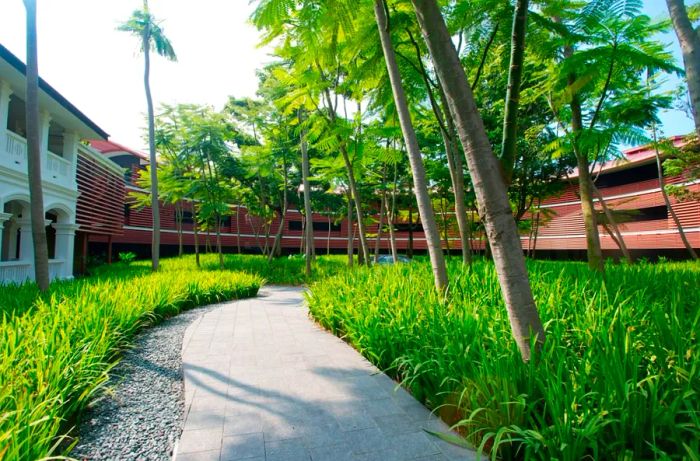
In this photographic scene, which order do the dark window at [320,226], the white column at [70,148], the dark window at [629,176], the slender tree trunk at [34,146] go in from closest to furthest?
1. the slender tree trunk at [34,146]
2. the white column at [70,148]
3. the dark window at [629,176]
4. the dark window at [320,226]

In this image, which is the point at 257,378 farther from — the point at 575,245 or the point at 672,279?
the point at 575,245

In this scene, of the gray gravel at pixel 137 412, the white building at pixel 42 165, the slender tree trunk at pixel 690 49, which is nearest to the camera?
the gray gravel at pixel 137 412

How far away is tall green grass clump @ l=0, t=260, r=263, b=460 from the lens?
2.09 meters

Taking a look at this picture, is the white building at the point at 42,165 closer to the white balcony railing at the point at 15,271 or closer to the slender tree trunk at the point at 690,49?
the white balcony railing at the point at 15,271

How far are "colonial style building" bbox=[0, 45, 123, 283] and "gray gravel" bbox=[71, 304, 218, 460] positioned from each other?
25.5ft

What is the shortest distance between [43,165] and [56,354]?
1015 centimetres

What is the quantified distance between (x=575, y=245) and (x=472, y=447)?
926 inches

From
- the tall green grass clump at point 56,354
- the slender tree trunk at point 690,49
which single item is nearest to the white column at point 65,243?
the tall green grass clump at point 56,354

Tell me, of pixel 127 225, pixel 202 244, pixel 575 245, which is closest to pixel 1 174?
pixel 127 225

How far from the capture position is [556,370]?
7.55ft

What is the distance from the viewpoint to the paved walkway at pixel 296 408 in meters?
2.24

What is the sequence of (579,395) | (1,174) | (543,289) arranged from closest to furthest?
1. (579,395)
2. (543,289)
3. (1,174)

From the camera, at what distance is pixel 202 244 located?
2936 cm

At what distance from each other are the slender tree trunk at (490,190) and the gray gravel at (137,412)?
2.55 metres
